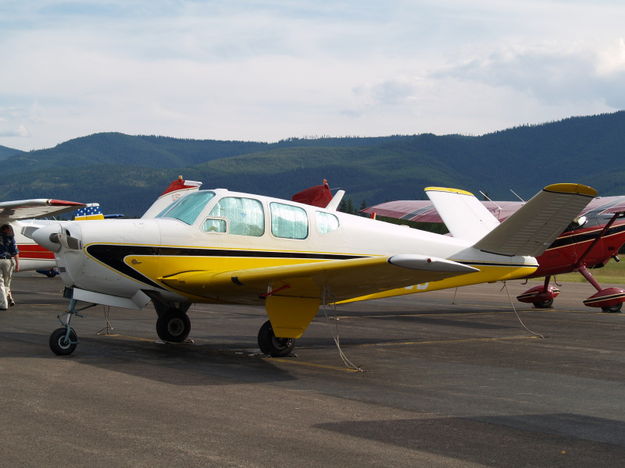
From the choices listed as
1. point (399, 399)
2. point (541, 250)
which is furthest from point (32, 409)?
point (541, 250)

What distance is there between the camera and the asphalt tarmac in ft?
18.3

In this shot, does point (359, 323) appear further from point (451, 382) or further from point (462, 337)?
point (451, 382)

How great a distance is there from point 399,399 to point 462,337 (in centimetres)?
598

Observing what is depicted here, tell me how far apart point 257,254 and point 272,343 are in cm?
123

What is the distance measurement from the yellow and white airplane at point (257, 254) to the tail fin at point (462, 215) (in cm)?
346

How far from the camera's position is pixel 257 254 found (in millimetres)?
10758

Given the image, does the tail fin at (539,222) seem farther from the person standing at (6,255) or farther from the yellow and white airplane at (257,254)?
the person standing at (6,255)

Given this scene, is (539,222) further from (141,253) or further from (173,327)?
(141,253)

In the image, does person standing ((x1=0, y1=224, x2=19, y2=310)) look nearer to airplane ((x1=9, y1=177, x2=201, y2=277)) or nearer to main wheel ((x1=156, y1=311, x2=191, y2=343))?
airplane ((x1=9, y1=177, x2=201, y2=277))

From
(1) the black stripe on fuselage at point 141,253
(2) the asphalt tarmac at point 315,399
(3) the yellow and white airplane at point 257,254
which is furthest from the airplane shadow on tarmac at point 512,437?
(1) the black stripe on fuselage at point 141,253

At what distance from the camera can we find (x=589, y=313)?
18.6 m

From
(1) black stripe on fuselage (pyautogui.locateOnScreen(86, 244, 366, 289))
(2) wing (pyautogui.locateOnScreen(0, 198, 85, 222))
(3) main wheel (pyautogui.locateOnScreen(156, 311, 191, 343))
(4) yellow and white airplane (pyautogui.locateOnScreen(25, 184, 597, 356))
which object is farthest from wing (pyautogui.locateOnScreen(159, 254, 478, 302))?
(2) wing (pyautogui.locateOnScreen(0, 198, 85, 222))

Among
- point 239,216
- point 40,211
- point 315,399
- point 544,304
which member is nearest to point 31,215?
point 40,211

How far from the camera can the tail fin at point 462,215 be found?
15.7 meters
